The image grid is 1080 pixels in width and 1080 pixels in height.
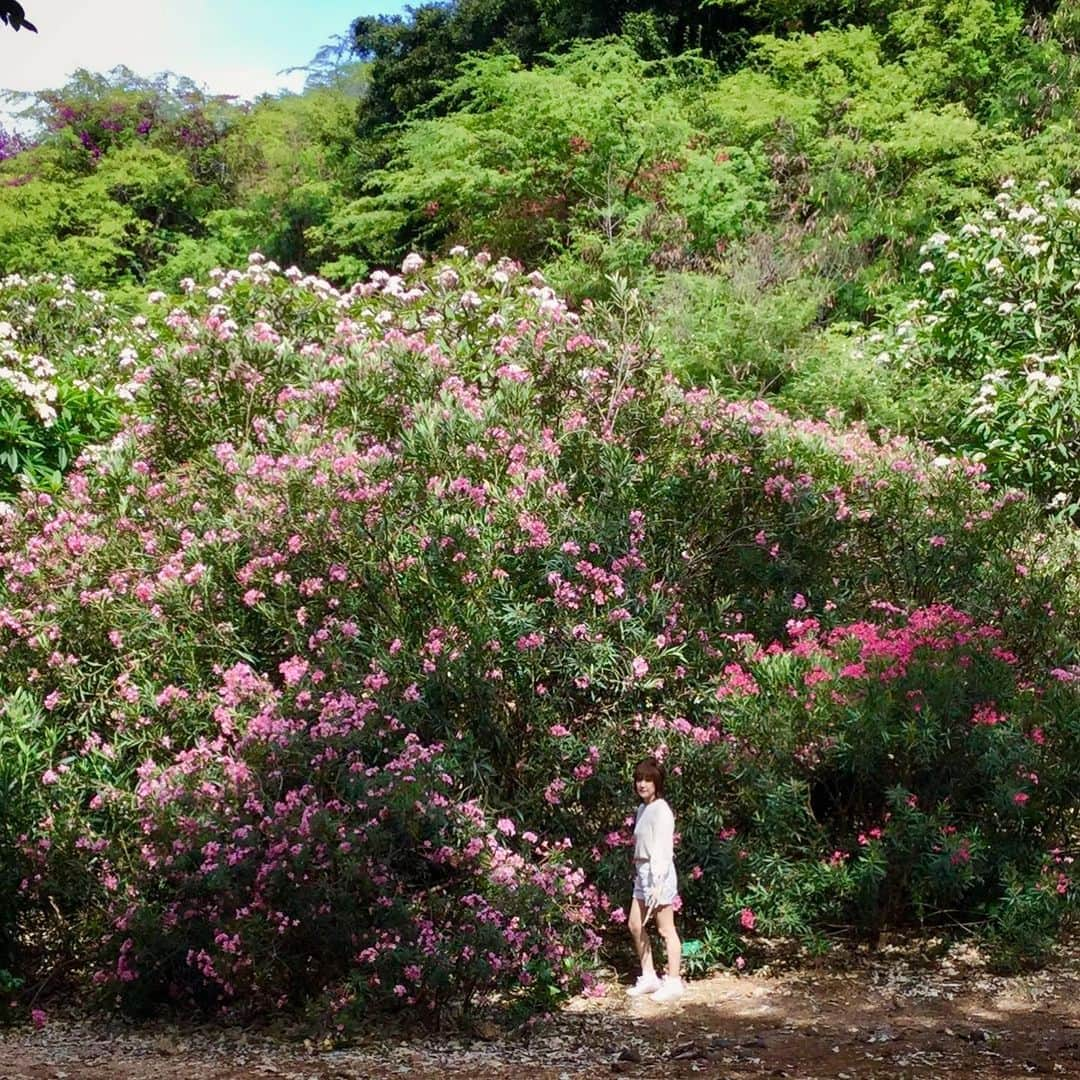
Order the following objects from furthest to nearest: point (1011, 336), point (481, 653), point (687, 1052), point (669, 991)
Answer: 1. point (1011, 336)
2. point (481, 653)
3. point (669, 991)
4. point (687, 1052)

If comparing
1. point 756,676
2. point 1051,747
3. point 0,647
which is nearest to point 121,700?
point 0,647

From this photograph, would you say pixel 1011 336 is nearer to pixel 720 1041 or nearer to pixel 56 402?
pixel 56 402

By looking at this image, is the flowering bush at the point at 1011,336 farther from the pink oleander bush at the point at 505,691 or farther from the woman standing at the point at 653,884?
the woman standing at the point at 653,884

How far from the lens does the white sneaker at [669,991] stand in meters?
4.28

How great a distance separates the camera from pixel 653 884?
4.32m

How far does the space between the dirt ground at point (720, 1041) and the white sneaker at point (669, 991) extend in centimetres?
3

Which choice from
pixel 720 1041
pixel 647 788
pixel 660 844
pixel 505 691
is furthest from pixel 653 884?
pixel 505 691

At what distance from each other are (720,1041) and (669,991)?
1.46 feet

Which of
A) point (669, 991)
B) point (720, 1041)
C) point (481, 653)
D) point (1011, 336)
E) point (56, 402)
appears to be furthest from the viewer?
point (1011, 336)

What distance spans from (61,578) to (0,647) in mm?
353

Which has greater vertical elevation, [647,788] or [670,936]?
[647,788]

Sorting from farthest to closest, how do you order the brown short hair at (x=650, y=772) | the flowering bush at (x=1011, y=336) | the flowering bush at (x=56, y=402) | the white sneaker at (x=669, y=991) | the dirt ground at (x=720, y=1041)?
the flowering bush at (x=1011, y=336) → the flowering bush at (x=56, y=402) → the brown short hair at (x=650, y=772) → the white sneaker at (x=669, y=991) → the dirt ground at (x=720, y=1041)

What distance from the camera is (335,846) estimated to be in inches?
159

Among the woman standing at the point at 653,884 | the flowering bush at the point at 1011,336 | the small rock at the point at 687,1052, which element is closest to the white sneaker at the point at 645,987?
the woman standing at the point at 653,884
